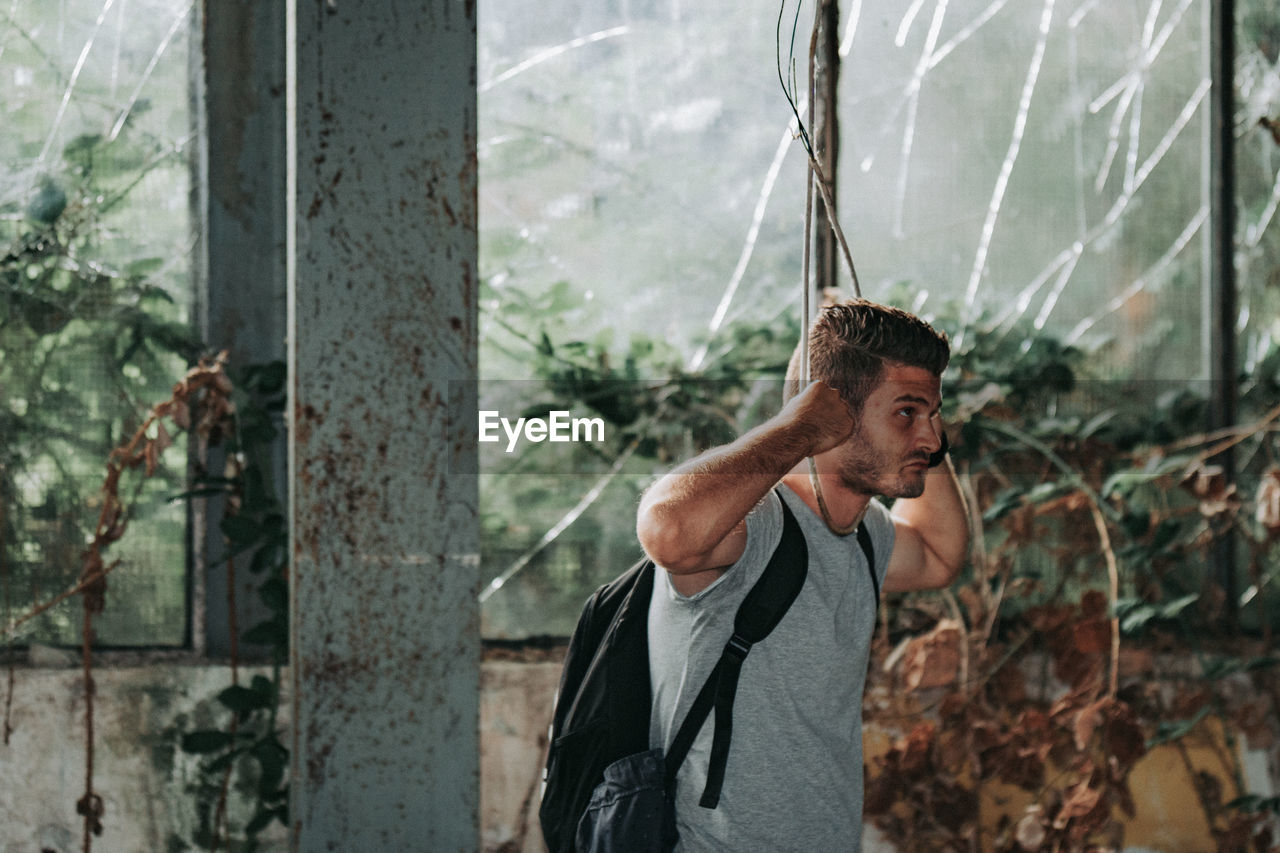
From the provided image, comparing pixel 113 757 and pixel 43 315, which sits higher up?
pixel 43 315

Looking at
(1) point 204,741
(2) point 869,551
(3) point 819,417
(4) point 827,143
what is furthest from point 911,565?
(1) point 204,741

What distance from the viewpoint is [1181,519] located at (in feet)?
8.59

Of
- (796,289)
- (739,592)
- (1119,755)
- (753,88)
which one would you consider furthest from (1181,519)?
(739,592)

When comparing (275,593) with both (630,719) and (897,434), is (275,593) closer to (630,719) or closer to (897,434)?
(630,719)

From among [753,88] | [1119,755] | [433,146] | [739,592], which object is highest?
[753,88]

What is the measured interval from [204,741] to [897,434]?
1.64 meters

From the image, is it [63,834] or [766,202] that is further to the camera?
[766,202]

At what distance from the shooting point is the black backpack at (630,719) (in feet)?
4.17

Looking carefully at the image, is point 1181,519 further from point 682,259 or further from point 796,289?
point 682,259

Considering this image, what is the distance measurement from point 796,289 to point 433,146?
161 centimetres

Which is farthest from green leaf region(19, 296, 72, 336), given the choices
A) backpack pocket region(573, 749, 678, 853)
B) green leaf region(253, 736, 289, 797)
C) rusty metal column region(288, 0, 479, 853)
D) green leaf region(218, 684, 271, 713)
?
backpack pocket region(573, 749, 678, 853)

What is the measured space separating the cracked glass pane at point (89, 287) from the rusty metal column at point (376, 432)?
4.92ft

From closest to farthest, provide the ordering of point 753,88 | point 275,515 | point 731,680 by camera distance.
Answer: point 731,680, point 275,515, point 753,88

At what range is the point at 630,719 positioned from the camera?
1301 millimetres
